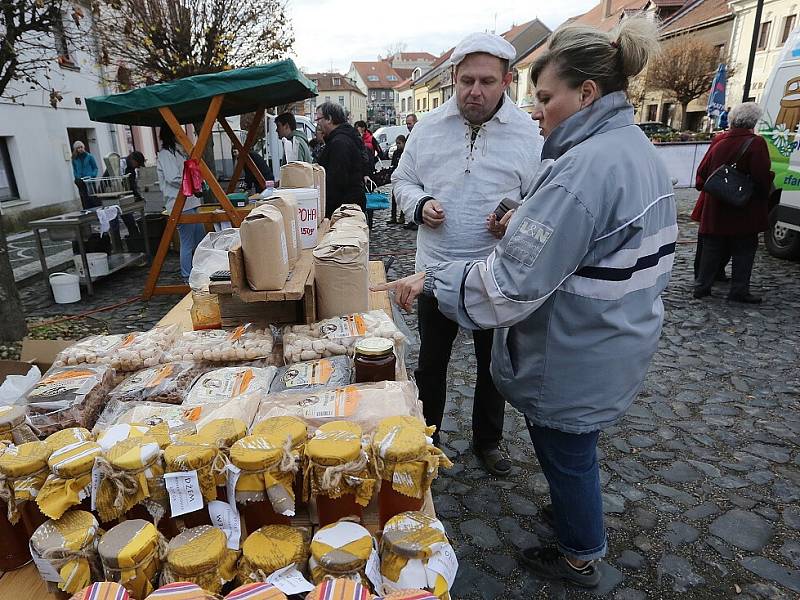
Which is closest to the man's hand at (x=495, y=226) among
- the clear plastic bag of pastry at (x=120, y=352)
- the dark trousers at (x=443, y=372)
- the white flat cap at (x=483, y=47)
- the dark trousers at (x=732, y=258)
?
the dark trousers at (x=443, y=372)

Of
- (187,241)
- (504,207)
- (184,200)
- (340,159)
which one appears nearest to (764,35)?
(340,159)

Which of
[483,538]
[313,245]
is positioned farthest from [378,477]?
[313,245]

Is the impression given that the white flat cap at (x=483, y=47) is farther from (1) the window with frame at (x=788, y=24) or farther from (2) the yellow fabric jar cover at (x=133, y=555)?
(1) the window with frame at (x=788, y=24)

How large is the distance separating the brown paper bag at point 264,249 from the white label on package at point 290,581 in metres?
1.32

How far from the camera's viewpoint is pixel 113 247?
798cm

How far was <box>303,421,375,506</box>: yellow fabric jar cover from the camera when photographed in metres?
1.17

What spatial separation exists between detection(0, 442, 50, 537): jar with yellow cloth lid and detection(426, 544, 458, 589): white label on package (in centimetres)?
90

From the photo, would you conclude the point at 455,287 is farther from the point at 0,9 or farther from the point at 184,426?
the point at 0,9

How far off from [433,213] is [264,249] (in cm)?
84

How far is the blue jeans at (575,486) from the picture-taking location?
189 centimetres

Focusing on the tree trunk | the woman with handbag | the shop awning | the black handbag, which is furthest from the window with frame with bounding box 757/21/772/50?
the tree trunk

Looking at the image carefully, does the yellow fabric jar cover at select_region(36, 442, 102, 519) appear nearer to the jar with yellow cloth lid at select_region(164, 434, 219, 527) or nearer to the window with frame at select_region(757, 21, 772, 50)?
the jar with yellow cloth lid at select_region(164, 434, 219, 527)

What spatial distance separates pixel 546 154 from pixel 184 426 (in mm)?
1420

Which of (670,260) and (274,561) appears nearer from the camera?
(274,561)
